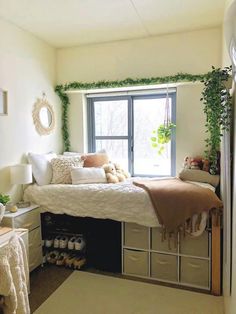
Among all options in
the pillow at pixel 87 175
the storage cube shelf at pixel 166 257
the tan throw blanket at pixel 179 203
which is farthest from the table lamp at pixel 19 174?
the tan throw blanket at pixel 179 203

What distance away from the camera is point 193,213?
2.40 metres

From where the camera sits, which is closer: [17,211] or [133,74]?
[17,211]

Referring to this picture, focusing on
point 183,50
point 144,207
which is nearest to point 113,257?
point 144,207

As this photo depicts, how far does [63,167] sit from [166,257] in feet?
5.10

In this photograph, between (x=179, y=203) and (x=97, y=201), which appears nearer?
(x=179, y=203)

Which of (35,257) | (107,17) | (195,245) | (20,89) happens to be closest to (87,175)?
(35,257)

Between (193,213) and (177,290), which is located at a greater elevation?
(193,213)

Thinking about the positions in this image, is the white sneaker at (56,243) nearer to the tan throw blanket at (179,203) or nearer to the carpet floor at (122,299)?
the carpet floor at (122,299)

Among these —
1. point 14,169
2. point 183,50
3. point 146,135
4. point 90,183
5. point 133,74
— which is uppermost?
point 183,50

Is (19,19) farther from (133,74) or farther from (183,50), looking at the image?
(183,50)

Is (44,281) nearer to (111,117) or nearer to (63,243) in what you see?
(63,243)

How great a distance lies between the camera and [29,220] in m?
2.73

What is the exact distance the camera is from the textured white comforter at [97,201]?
257 cm

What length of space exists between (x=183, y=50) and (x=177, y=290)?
2.76m
